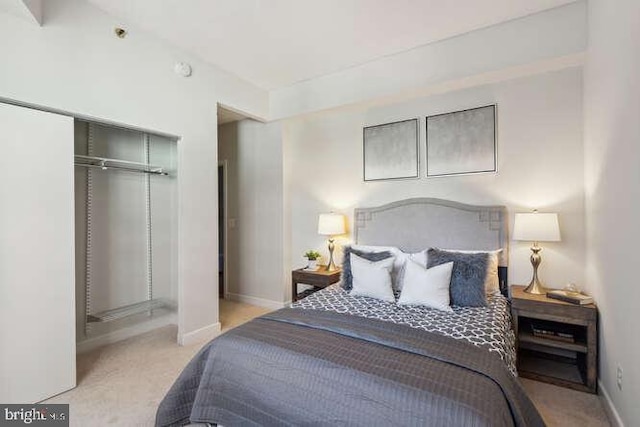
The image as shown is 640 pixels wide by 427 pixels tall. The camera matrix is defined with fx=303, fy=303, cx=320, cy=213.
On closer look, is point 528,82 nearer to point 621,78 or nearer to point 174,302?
point 621,78

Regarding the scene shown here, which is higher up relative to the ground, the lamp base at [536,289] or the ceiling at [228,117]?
the ceiling at [228,117]

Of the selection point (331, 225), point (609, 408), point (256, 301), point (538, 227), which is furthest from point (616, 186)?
point (256, 301)

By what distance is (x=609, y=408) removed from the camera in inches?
74.0

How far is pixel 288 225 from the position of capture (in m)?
4.13

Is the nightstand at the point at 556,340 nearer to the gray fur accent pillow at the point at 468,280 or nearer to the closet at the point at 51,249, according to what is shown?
the gray fur accent pillow at the point at 468,280

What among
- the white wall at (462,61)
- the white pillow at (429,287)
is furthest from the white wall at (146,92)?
the white pillow at (429,287)

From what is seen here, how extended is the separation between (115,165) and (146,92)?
2.99ft

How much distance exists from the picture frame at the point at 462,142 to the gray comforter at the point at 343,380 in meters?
1.87

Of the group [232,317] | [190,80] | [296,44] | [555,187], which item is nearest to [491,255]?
[555,187]

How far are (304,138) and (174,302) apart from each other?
258 centimetres

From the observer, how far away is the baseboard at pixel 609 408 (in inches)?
68.0

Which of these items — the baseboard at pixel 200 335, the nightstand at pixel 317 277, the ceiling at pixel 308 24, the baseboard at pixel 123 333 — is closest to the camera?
the ceiling at pixel 308 24

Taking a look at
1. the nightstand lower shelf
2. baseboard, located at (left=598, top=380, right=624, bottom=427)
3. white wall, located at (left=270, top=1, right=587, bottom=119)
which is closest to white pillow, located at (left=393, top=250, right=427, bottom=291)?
the nightstand lower shelf

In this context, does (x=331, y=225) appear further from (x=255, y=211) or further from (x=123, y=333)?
(x=123, y=333)
